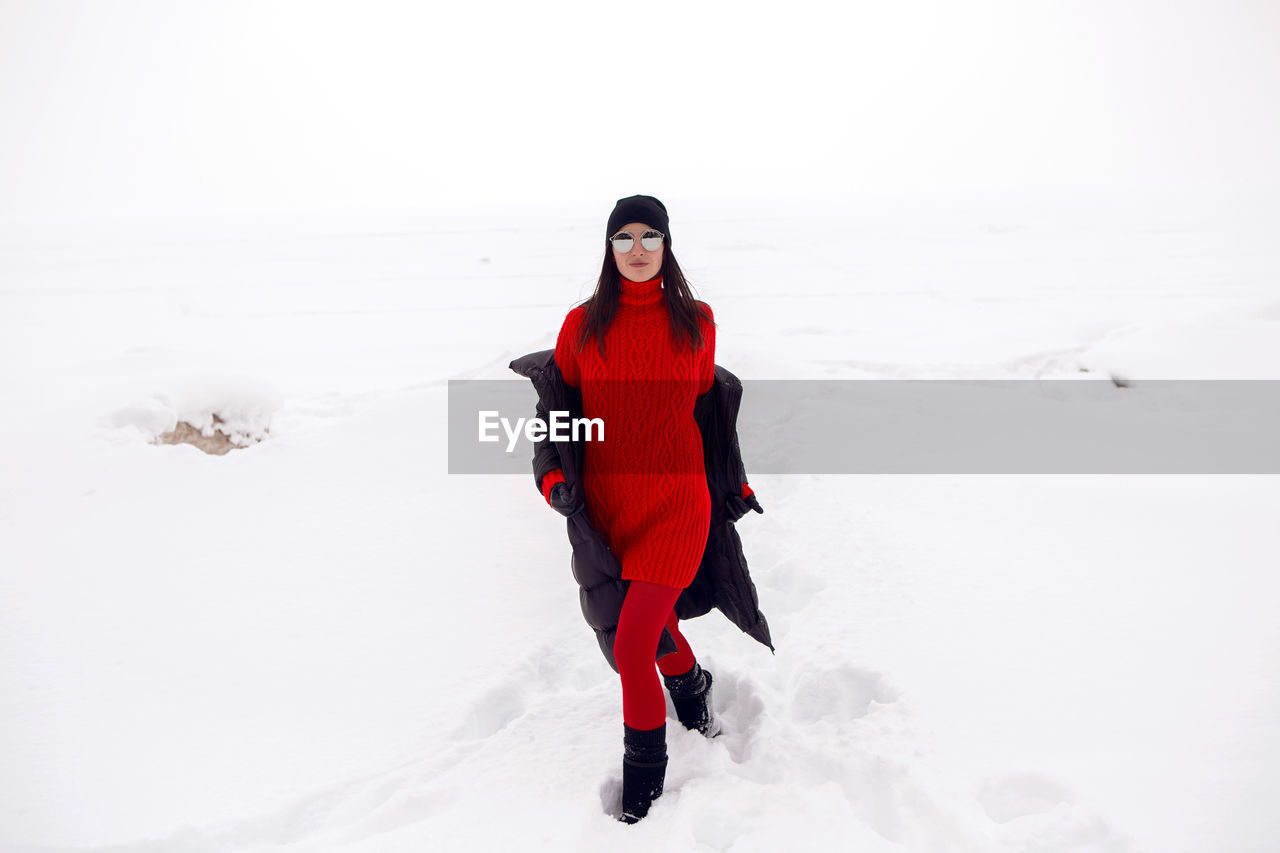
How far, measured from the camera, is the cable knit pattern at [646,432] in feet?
6.50

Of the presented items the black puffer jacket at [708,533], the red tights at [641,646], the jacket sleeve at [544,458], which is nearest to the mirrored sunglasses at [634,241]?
the black puffer jacket at [708,533]

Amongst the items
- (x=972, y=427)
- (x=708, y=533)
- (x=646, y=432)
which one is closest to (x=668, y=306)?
(x=646, y=432)

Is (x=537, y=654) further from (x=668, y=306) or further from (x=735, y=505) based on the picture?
(x=668, y=306)

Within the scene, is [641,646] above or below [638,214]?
below

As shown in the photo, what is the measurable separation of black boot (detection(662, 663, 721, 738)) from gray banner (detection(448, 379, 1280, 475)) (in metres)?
2.25

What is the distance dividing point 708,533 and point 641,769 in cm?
65

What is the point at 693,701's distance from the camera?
2350 mm

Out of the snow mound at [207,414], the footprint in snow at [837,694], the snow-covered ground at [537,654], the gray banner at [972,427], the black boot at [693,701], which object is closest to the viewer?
the snow-covered ground at [537,654]

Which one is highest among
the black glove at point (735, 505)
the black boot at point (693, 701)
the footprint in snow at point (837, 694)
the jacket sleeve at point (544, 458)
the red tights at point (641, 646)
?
the jacket sleeve at point (544, 458)

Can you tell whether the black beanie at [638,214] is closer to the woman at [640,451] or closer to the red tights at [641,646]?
the woman at [640,451]

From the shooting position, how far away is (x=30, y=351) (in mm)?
9195

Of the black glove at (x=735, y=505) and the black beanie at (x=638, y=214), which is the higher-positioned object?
the black beanie at (x=638, y=214)

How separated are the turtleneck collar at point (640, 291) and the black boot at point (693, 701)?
1.15 meters

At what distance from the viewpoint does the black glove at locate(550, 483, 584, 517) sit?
194 centimetres
